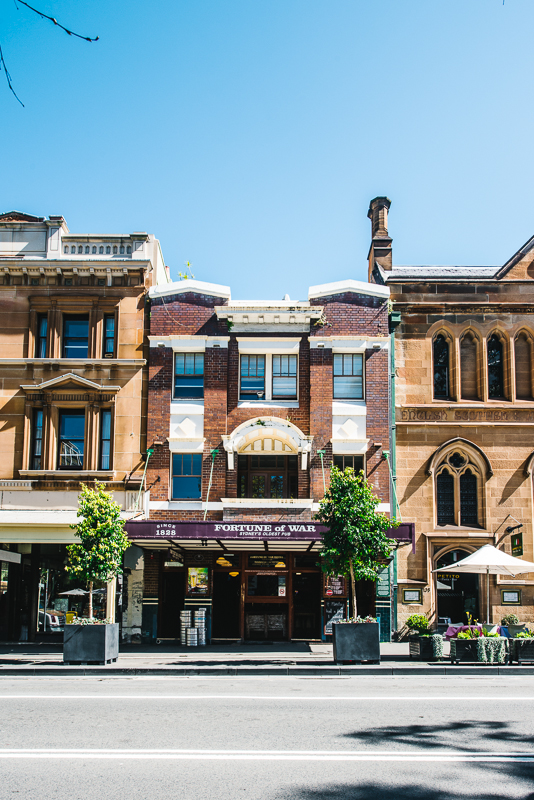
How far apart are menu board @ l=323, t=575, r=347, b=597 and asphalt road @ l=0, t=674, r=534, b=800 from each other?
369 inches

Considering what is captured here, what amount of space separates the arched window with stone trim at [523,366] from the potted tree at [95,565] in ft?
42.8

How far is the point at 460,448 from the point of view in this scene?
23.2m

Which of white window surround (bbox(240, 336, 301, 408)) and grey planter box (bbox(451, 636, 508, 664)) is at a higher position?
white window surround (bbox(240, 336, 301, 408))

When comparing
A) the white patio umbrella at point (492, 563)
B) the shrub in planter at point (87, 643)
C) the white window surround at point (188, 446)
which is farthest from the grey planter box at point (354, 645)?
the white window surround at point (188, 446)

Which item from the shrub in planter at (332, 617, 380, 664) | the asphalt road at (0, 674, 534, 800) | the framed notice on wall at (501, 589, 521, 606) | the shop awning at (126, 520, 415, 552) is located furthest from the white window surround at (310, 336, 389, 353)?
the asphalt road at (0, 674, 534, 800)

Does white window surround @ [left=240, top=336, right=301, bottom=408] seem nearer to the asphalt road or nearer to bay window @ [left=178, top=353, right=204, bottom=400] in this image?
bay window @ [left=178, top=353, right=204, bottom=400]

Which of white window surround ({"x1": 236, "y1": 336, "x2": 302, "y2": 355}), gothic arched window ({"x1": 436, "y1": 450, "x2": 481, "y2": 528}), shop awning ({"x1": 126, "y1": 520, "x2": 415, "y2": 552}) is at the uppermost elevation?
white window surround ({"x1": 236, "y1": 336, "x2": 302, "y2": 355})

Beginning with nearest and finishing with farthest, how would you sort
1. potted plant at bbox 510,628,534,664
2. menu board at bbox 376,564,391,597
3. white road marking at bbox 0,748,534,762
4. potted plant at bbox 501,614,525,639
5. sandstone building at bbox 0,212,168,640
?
white road marking at bbox 0,748,534,762
potted plant at bbox 510,628,534,664
potted plant at bbox 501,614,525,639
menu board at bbox 376,564,391,597
sandstone building at bbox 0,212,168,640

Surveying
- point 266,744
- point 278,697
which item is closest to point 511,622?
point 278,697

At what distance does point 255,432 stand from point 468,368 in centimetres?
708

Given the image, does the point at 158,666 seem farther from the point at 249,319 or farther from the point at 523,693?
the point at 249,319

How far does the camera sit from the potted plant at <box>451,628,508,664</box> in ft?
55.0

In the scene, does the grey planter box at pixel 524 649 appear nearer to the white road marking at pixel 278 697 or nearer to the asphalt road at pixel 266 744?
the asphalt road at pixel 266 744

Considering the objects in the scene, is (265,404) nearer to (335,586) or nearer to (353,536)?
(335,586)
